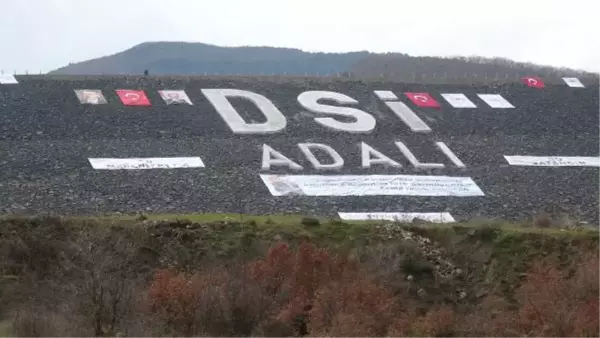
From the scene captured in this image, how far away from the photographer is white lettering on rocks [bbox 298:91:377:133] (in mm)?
31438

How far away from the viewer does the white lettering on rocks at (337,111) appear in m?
31.4

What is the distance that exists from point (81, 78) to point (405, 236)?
18207 millimetres

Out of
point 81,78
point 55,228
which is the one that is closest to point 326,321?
point 55,228

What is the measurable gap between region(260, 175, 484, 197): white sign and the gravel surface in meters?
0.44

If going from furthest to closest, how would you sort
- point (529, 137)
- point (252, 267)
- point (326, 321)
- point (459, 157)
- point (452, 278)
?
point (529, 137) → point (459, 157) → point (452, 278) → point (252, 267) → point (326, 321)

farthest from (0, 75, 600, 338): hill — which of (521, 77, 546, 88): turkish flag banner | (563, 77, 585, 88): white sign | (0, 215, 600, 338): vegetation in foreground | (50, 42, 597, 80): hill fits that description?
(50, 42, 597, 80): hill

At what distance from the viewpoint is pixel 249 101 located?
3322 cm

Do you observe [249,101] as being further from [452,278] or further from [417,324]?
[417,324]

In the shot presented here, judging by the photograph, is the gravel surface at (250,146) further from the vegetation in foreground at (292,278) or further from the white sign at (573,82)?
the vegetation in foreground at (292,278)

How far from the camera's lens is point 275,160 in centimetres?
2806

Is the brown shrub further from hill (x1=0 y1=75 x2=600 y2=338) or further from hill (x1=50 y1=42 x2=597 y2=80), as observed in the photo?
hill (x1=50 y1=42 x2=597 y2=80)

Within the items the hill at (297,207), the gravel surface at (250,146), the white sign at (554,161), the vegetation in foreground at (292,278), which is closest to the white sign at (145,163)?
the hill at (297,207)

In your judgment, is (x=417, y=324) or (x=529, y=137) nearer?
(x=417, y=324)

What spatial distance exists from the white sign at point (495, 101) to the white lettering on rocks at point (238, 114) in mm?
8931
